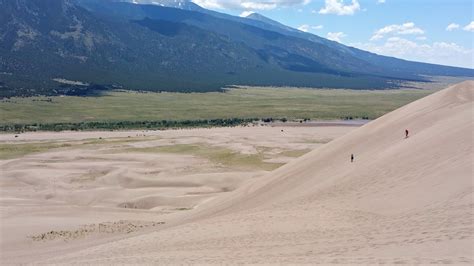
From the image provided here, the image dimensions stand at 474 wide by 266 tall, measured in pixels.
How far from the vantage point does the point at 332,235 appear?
1680 centimetres

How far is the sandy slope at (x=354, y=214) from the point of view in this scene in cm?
1459

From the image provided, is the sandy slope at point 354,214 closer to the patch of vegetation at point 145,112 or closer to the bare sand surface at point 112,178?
the bare sand surface at point 112,178

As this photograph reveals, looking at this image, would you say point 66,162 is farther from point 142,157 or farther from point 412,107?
point 412,107

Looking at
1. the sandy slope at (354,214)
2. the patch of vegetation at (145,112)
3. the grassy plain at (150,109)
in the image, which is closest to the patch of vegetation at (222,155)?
the sandy slope at (354,214)

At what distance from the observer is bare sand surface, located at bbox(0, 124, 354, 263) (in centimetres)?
2658

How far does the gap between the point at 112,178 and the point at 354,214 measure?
30.1 metres

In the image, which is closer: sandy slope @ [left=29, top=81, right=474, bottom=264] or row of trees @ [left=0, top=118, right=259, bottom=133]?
sandy slope @ [left=29, top=81, right=474, bottom=264]

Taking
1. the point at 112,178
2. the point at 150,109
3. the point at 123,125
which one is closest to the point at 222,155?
the point at 112,178

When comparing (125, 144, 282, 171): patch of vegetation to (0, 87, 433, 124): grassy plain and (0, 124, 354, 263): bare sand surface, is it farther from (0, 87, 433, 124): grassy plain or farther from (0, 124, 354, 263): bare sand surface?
(0, 87, 433, 124): grassy plain

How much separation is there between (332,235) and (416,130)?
1445cm

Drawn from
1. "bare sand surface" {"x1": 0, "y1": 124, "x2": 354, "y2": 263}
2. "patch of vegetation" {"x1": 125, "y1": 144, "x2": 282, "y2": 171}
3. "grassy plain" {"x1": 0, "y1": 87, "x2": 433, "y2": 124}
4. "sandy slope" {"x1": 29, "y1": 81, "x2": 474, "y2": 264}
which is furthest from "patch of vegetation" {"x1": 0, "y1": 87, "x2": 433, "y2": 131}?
"sandy slope" {"x1": 29, "y1": 81, "x2": 474, "y2": 264}

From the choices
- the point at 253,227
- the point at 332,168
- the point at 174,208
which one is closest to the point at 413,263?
the point at 253,227

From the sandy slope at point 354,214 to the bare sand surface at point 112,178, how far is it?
13.9 feet

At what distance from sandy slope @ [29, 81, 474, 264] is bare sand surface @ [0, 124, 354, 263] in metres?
4.25
